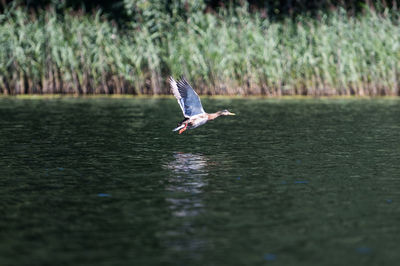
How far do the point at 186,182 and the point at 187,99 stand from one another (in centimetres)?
368

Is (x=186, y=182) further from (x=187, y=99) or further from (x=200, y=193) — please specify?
(x=187, y=99)

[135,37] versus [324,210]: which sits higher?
[135,37]

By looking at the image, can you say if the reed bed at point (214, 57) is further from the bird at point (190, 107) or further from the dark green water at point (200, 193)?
the bird at point (190, 107)

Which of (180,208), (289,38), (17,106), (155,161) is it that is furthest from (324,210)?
(289,38)

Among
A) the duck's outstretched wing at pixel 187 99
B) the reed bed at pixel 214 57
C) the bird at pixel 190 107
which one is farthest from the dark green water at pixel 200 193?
the reed bed at pixel 214 57

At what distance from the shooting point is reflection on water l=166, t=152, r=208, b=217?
348 inches

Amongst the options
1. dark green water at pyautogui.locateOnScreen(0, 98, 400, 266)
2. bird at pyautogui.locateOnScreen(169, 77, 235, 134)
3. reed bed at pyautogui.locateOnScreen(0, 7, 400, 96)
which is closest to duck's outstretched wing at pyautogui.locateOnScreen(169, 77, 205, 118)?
bird at pyautogui.locateOnScreen(169, 77, 235, 134)

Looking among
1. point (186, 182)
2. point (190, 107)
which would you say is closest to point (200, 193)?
point (186, 182)

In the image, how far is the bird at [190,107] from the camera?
13.8 metres

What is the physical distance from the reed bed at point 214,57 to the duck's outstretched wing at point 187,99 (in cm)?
1164

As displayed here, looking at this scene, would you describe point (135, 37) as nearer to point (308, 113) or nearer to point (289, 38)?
point (289, 38)

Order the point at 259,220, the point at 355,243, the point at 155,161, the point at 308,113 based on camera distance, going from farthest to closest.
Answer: the point at 308,113 → the point at 155,161 → the point at 259,220 → the point at 355,243

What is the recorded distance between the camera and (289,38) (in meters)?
26.5

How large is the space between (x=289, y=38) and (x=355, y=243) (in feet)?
64.6
